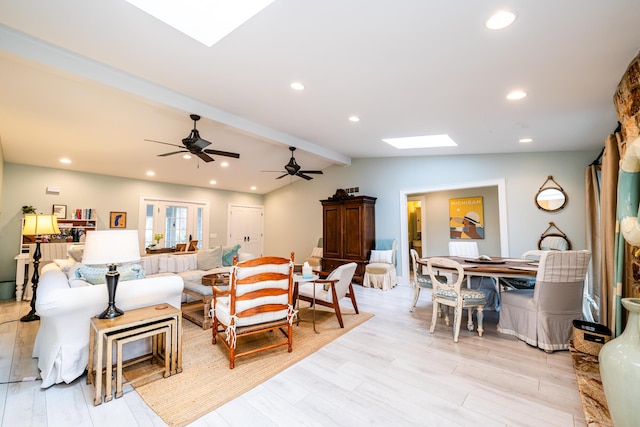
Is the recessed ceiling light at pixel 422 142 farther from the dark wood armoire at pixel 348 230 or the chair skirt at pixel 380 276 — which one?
the chair skirt at pixel 380 276

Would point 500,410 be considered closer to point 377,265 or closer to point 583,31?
point 583,31


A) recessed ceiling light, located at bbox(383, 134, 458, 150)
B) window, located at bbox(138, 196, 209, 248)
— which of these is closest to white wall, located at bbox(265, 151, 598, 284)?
recessed ceiling light, located at bbox(383, 134, 458, 150)

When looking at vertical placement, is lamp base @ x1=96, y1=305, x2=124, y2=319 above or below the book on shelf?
below

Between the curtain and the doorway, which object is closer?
the curtain

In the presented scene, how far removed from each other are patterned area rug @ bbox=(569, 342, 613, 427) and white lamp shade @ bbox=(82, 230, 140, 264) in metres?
3.23

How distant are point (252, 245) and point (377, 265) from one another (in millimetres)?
4701

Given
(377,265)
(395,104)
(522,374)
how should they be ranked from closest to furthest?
(522,374) < (395,104) < (377,265)

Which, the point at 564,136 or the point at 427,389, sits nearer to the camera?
the point at 427,389

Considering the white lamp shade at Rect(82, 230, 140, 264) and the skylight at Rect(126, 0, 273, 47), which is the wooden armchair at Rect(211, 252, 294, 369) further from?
the skylight at Rect(126, 0, 273, 47)

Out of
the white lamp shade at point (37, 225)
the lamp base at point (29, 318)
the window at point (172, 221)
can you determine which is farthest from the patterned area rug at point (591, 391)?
the window at point (172, 221)

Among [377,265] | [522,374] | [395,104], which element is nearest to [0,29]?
[395,104]

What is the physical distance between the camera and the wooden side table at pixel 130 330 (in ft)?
6.33

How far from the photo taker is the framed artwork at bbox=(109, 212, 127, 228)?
6.10m

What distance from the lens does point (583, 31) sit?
1.65m
